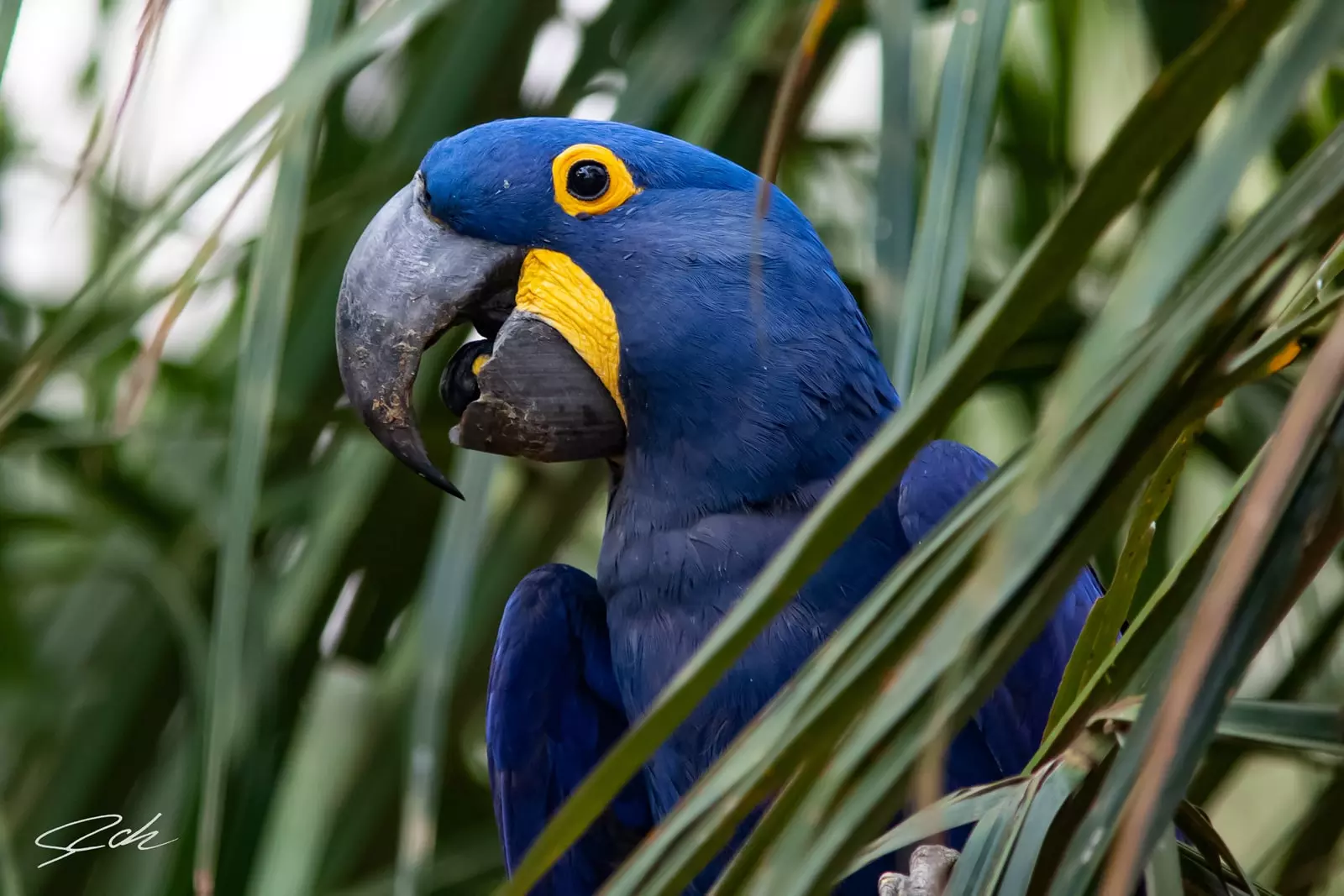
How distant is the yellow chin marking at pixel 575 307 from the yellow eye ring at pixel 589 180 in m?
0.05

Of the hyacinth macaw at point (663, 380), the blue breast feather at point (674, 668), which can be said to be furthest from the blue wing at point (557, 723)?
the hyacinth macaw at point (663, 380)

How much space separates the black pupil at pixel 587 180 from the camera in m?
1.29

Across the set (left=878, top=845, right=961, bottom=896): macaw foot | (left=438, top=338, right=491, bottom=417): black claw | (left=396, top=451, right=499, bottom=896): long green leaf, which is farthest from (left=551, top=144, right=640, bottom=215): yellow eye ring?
(left=878, top=845, right=961, bottom=896): macaw foot

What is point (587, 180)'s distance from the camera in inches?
50.9

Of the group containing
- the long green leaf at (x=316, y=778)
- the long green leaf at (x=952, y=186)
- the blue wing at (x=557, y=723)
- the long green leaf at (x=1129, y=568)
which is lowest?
the long green leaf at (x=316, y=778)

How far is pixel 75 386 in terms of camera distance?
198 cm

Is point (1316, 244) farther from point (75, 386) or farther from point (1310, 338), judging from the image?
point (75, 386)

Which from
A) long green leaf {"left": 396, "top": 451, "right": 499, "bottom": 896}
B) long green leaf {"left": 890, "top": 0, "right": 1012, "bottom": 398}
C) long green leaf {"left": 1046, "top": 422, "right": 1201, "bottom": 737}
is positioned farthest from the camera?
long green leaf {"left": 396, "top": 451, "right": 499, "bottom": 896}

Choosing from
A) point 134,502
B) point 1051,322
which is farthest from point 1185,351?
point 134,502

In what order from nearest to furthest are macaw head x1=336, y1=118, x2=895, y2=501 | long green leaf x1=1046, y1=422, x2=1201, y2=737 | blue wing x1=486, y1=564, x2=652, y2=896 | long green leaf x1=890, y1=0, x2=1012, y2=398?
long green leaf x1=1046, y1=422, x2=1201, y2=737, long green leaf x1=890, y1=0, x2=1012, y2=398, macaw head x1=336, y1=118, x2=895, y2=501, blue wing x1=486, y1=564, x2=652, y2=896

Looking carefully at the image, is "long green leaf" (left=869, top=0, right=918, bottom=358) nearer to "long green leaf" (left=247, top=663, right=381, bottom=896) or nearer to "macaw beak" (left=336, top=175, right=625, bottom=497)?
"macaw beak" (left=336, top=175, right=625, bottom=497)

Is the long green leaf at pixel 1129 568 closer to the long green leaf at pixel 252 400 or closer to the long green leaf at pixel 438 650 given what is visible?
the long green leaf at pixel 438 650
